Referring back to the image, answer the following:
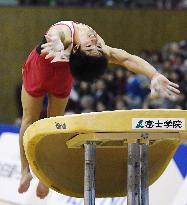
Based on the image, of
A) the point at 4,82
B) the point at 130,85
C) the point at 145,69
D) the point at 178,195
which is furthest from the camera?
the point at 4,82

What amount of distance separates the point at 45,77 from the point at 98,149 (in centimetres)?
62

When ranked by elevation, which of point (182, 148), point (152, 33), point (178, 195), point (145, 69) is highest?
point (152, 33)

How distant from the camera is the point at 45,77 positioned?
4.74 m

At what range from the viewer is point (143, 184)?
4.02 meters

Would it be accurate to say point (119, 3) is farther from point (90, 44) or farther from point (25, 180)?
point (90, 44)

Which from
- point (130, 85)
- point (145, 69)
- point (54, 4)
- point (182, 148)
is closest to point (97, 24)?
point (54, 4)

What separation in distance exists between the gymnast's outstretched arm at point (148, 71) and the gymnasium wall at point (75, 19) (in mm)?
7702

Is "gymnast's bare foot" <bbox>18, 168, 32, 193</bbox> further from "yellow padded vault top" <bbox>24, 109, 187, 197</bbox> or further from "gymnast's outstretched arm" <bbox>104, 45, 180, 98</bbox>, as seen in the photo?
"gymnast's outstretched arm" <bbox>104, 45, 180, 98</bbox>

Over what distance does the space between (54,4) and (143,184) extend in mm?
9120

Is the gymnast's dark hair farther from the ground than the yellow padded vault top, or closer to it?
farther from the ground

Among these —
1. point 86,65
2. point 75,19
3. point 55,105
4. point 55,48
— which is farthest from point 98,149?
point 75,19

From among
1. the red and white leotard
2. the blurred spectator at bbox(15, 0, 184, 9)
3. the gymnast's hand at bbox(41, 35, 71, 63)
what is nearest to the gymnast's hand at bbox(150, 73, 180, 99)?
the gymnast's hand at bbox(41, 35, 71, 63)

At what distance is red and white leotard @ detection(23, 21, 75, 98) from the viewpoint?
471cm

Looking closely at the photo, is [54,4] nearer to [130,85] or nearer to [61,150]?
[130,85]
